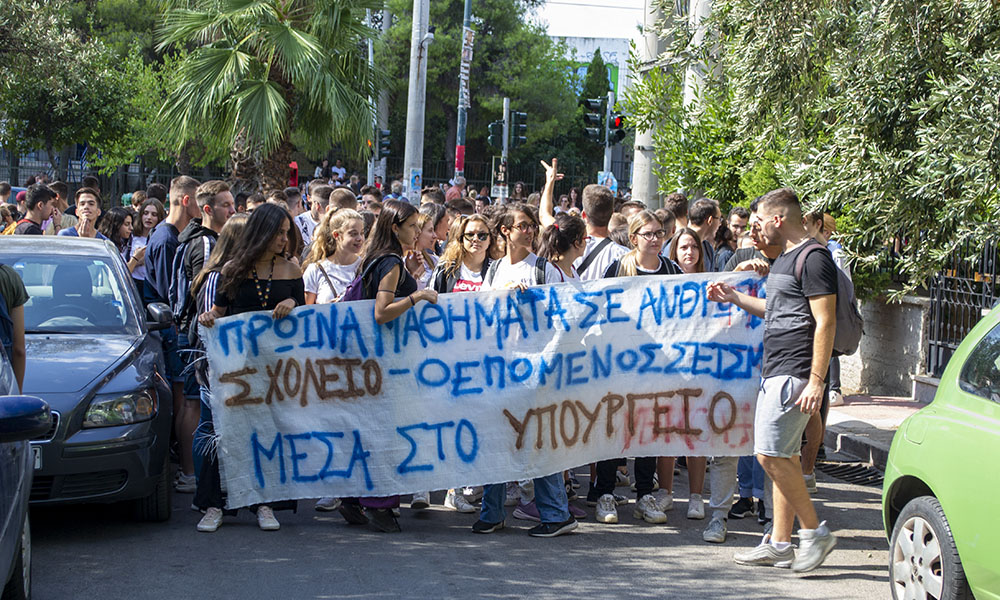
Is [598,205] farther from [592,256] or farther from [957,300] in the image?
[957,300]

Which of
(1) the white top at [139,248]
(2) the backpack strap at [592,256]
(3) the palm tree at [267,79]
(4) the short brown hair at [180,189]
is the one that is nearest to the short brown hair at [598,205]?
(2) the backpack strap at [592,256]

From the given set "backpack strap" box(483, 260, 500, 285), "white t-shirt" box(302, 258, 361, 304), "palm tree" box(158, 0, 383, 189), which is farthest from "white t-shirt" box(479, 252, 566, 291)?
"palm tree" box(158, 0, 383, 189)

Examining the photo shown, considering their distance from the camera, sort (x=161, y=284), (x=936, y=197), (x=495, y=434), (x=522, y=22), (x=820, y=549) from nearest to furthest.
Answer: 1. (x=820, y=549)
2. (x=495, y=434)
3. (x=936, y=197)
4. (x=161, y=284)
5. (x=522, y=22)

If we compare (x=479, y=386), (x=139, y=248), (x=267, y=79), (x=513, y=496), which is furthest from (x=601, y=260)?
(x=267, y=79)

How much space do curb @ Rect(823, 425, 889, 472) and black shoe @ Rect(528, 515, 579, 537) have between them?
3.54m

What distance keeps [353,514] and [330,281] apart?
1.55 metres

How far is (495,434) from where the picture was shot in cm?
642

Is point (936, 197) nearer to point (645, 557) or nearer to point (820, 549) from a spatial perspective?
point (820, 549)

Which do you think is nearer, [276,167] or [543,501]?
[543,501]

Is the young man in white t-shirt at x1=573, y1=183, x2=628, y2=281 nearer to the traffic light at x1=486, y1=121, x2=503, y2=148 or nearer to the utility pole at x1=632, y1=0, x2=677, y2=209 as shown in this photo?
the utility pole at x1=632, y1=0, x2=677, y2=209

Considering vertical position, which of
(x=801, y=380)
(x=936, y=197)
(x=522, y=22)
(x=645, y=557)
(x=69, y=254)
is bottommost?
(x=645, y=557)

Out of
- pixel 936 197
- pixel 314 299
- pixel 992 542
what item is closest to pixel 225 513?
pixel 314 299

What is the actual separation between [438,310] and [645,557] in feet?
6.10

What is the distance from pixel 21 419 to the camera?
338cm
